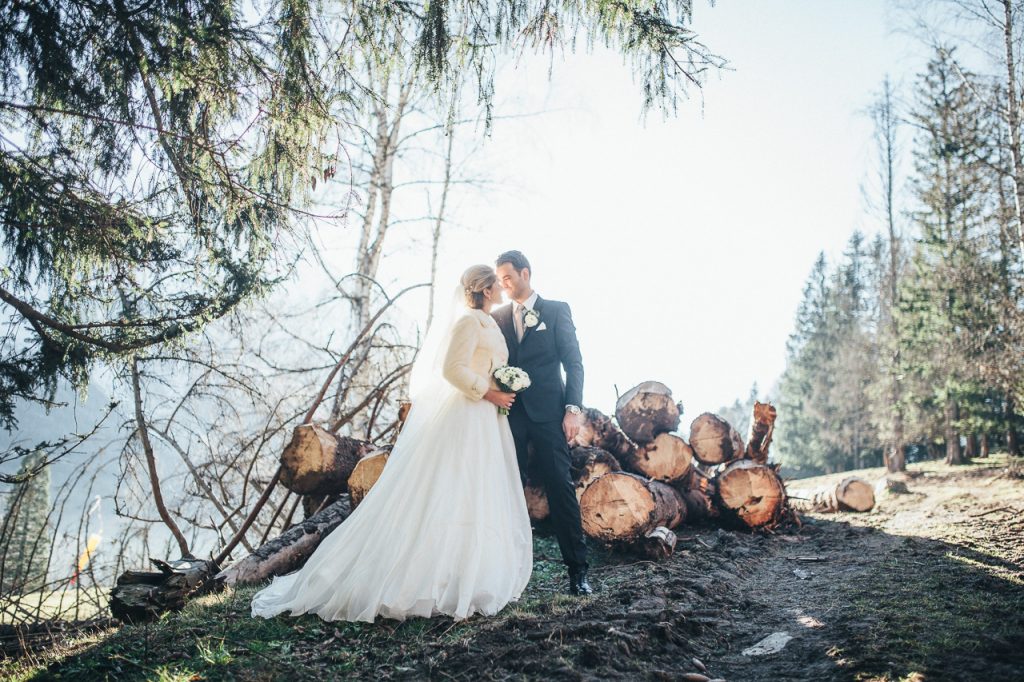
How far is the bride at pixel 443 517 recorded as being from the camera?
10.7 ft

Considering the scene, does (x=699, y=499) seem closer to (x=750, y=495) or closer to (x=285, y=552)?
(x=750, y=495)

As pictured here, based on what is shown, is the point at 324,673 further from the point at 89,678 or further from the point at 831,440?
the point at 831,440

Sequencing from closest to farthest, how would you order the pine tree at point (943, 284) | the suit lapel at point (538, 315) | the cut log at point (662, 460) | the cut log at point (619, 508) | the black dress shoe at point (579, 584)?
the black dress shoe at point (579, 584)
the suit lapel at point (538, 315)
the cut log at point (619, 508)
the cut log at point (662, 460)
the pine tree at point (943, 284)

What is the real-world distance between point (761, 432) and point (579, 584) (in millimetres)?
3783

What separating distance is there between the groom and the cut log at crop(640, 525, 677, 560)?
1.16 meters

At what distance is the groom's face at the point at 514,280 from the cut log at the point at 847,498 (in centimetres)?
667

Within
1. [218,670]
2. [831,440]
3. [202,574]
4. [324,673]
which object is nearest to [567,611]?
[324,673]

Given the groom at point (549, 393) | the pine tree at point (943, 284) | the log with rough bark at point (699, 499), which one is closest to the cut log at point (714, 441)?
the log with rough bark at point (699, 499)

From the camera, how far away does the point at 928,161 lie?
18719 millimetres

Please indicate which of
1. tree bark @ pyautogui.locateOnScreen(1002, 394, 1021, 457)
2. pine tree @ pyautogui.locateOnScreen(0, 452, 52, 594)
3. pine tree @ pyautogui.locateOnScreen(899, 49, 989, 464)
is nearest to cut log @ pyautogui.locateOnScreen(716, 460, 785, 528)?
pine tree @ pyautogui.locateOnScreen(0, 452, 52, 594)

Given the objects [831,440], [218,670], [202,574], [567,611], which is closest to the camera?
[218,670]

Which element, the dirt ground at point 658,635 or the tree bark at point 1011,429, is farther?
the tree bark at point 1011,429

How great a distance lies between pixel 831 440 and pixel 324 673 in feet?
110

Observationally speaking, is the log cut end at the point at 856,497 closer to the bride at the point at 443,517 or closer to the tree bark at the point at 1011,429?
the bride at the point at 443,517
